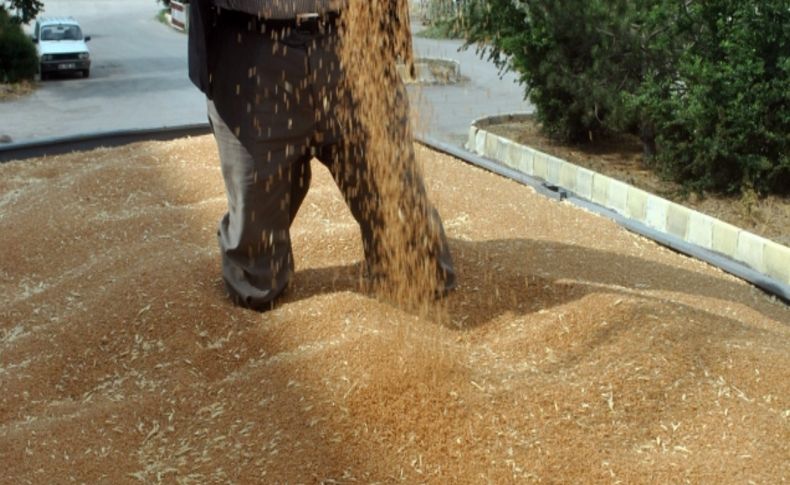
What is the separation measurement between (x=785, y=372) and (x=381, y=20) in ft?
6.48

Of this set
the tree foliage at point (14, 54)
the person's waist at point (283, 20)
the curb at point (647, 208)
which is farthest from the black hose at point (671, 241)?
the tree foliage at point (14, 54)

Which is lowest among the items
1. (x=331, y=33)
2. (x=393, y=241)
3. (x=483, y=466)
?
(x=483, y=466)

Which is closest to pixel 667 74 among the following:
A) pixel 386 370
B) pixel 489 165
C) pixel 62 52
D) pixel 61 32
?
pixel 489 165

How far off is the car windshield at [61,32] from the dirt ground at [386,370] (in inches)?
629

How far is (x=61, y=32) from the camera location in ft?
69.3

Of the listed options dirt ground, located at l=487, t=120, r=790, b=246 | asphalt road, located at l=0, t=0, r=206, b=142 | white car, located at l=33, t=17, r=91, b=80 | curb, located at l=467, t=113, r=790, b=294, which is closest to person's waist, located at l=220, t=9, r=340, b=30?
curb, located at l=467, t=113, r=790, b=294

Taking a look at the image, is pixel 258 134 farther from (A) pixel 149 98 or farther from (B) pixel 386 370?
(A) pixel 149 98

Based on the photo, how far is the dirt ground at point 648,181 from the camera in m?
7.12

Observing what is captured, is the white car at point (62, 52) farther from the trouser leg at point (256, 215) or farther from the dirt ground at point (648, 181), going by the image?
the trouser leg at point (256, 215)

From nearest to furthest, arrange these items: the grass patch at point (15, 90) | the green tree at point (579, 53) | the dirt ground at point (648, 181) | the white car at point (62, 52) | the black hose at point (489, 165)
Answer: the black hose at point (489, 165) → the dirt ground at point (648, 181) → the green tree at point (579, 53) → the grass patch at point (15, 90) → the white car at point (62, 52)

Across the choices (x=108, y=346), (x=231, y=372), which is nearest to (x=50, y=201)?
(x=108, y=346)

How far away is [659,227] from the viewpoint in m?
6.99

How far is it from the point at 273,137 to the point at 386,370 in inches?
42.0

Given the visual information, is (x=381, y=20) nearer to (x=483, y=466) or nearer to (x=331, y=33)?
(x=331, y=33)
